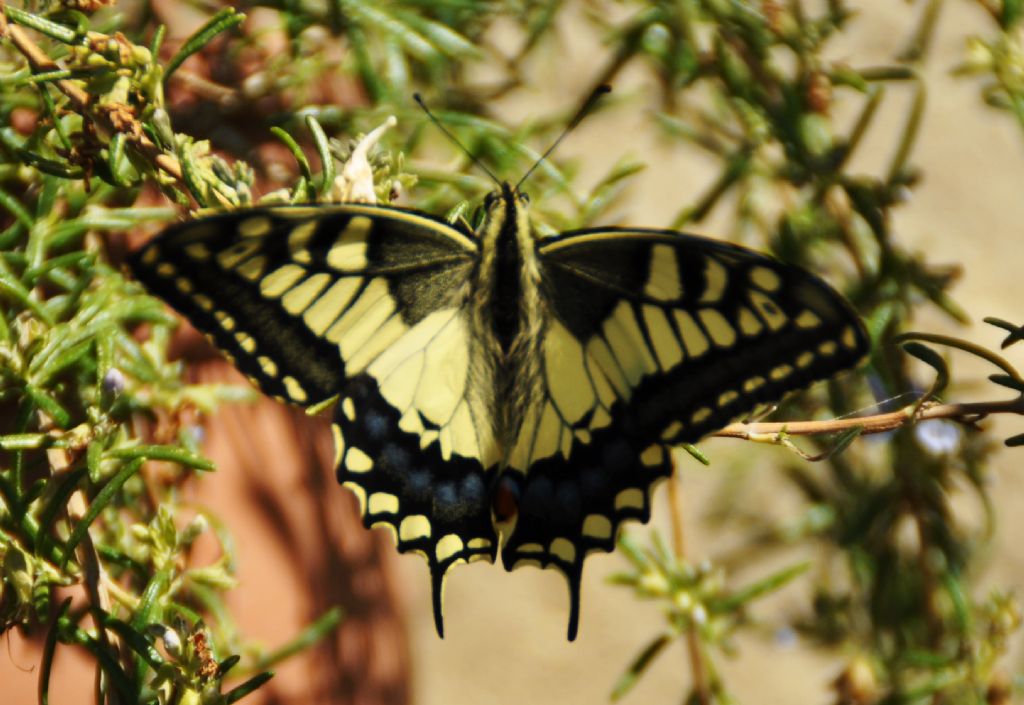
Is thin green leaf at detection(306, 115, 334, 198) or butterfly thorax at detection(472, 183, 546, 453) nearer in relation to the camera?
thin green leaf at detection(306, 115, 334, 198)

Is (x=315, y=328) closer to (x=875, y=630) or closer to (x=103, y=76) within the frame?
(x=103, y=76)

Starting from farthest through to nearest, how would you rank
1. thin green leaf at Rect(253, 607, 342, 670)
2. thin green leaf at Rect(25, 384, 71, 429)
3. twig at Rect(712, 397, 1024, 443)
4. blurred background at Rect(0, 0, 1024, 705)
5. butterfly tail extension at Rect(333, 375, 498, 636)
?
blurred background at Rect(0, 0, 1024, 705) < thin green leaf at Rect(253, 607, 342, 670) < butterfly tail extension at Rect(333, 375, 498, 636) < thin green leaf at Rect(25, 384, 71, 429) < twig at Rect(712, 397, 1024, 443)

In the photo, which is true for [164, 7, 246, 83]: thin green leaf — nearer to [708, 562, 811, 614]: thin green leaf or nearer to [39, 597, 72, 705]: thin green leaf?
[39, 597, 72, 705]: thin green leaf

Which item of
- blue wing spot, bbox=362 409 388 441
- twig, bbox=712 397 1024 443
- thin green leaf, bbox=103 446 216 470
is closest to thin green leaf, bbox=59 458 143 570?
thin green leaf, bbox=103 446 216 470

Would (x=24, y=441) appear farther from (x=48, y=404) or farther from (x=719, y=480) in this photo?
(x=719, y=480)

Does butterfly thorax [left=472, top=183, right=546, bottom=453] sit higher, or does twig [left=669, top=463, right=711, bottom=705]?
butterfly thorax [left=472, top=183, right=546, bottom=453]

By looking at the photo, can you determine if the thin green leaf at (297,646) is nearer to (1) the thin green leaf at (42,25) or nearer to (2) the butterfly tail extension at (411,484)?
(2) the butterfly tail extension at (411,484)

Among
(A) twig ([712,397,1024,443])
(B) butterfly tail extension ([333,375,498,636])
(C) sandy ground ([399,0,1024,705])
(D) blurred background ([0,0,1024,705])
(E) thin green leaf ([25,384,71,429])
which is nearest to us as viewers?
(A) twig ([712,397,1024,443])
